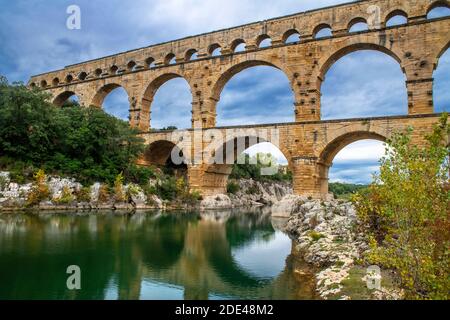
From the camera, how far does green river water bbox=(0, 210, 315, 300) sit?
7.27m

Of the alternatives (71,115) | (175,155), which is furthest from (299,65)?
(71,115)

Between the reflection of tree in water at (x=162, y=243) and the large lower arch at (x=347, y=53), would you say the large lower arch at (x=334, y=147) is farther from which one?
the reflection of tree in water at (x=162, y=243)

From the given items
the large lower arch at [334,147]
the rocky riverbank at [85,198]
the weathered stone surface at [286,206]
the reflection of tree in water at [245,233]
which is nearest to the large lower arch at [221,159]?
the rocky riverbank at [85,198]

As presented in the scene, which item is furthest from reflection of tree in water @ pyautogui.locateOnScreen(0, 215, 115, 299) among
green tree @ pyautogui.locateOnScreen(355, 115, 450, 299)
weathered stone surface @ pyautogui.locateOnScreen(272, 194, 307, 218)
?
weathered stone surface @ pyautogui.locateOnScreen(272, 194, 307, 218)

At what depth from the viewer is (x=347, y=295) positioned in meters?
6.30

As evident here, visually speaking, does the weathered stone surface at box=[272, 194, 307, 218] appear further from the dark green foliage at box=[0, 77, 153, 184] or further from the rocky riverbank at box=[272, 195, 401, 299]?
the dark green foliage at box=[0, 77, 153, 184]

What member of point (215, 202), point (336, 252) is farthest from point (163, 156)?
point (336, 252)

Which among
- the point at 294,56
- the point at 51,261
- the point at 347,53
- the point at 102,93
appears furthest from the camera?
the point at 102,93

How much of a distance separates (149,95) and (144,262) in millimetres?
20871

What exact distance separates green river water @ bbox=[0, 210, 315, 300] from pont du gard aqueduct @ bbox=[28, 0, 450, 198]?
7.51 m

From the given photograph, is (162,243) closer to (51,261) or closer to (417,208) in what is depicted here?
(51,261)

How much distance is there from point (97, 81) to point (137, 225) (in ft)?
60.8

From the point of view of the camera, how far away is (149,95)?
1138 inches

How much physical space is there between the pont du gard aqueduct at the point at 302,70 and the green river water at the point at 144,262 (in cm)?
751
